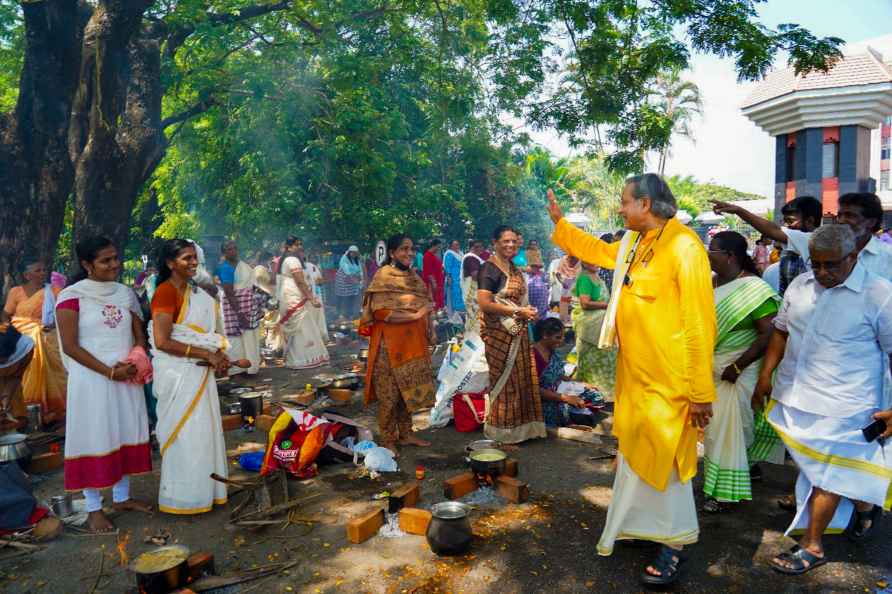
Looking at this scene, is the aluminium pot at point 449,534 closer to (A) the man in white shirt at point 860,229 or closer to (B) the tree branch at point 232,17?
(A) the man in white shirt at point 860,229

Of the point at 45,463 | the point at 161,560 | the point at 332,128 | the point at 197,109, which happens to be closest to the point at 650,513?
the point at 161,560

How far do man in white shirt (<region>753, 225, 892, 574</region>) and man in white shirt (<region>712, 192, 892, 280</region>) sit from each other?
0.81 m

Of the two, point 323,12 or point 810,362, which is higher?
point 323,12

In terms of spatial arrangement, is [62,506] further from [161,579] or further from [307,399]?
[307,399]

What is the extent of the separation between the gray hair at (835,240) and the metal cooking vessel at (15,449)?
580cm

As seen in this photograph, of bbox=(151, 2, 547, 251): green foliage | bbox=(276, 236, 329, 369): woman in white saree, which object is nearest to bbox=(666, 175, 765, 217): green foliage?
bbox=(151, 2, 547, 251): green foliage

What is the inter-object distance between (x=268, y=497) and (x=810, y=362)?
357cm

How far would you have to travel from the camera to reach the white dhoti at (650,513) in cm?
326

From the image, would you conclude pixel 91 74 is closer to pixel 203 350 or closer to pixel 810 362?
pixel 203 350

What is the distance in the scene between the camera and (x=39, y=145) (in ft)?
28.8

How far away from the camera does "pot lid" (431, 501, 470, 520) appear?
3.65 metres

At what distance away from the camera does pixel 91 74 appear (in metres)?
8.63

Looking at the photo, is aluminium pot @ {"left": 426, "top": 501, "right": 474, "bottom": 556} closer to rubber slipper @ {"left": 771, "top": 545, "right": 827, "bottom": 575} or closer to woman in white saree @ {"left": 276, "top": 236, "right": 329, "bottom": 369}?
rubber slipper @ {"left": 771, "top": 545, "right": 827, "bottom": 575}

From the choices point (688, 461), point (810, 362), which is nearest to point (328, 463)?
point (688, 461)
